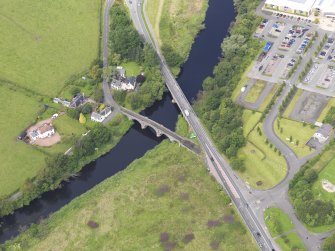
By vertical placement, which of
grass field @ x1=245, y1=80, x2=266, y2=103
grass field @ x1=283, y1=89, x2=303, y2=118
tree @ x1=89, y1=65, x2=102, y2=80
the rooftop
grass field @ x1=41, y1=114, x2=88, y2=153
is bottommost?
grass field @ x1=283, y1=89, x2=303, y2=118

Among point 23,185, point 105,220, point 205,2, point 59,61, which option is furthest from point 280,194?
point 205,2

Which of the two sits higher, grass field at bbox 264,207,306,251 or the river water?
the river water

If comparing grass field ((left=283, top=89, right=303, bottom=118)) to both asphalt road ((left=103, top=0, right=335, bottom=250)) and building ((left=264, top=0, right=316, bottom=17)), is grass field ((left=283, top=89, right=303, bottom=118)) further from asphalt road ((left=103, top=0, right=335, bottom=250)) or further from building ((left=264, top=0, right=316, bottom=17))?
building ((left=264, top=0, right=316, bottom=17))

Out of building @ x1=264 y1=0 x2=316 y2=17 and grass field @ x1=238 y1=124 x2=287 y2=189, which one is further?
building @ x1=264 y1=0 x2=316 y2=17

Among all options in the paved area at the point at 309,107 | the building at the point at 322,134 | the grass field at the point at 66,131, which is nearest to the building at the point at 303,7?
the paved area at the point at 309,107

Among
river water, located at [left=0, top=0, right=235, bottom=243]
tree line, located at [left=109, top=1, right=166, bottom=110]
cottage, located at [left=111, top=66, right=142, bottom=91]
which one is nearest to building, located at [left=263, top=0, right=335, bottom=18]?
river water, located at [left=0, top=0, right=235, bottom=243]

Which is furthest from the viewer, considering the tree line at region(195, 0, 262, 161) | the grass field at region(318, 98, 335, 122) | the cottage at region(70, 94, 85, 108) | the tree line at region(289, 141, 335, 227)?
the cottage at region(70, 94, 85, 108)

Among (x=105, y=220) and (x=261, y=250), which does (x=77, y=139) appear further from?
(x=261, y=250)
